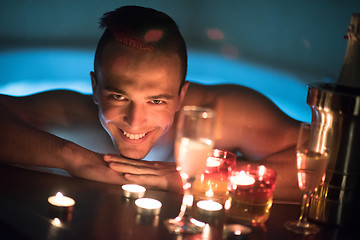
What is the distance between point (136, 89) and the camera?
1.73m

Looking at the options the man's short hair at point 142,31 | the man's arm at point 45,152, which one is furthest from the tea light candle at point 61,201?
the man's short hair at point 142,31

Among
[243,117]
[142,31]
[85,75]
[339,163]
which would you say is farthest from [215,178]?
[85,75]

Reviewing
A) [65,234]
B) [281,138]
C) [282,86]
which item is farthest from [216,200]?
[282,86]

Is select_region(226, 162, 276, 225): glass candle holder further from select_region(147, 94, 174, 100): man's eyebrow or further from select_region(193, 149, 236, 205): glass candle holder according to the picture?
select_region(147, 94, 174, 100): man's eyebrow

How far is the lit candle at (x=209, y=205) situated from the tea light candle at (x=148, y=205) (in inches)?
4.5

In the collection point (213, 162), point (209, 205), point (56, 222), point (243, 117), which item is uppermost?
point (243, 117)

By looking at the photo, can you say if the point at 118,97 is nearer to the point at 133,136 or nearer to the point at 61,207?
the point at 133,136

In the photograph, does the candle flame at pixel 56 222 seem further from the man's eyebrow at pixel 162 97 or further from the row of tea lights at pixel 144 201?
the man's eyebrow at pixel 162 97

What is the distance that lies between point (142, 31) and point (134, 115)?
0.32 metres

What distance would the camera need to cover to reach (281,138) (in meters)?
2.12

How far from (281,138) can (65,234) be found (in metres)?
1.33

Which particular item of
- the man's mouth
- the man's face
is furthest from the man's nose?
the man's mouth

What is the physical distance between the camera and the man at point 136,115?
4.97 ft

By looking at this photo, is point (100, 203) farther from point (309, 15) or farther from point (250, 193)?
point (309, 15)
